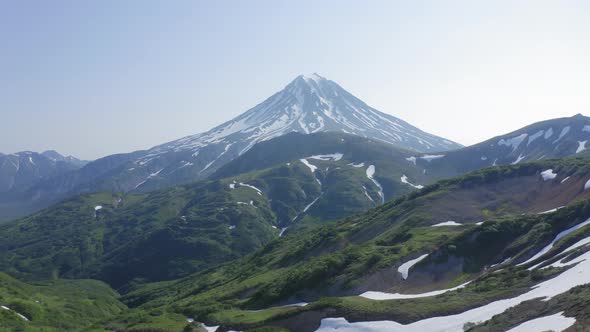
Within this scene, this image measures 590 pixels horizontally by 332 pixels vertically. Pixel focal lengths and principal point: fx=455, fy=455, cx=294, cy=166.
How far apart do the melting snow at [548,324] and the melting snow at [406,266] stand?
2538cm

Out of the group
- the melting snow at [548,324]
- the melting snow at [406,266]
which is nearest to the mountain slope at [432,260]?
the melting snow at [406,266]

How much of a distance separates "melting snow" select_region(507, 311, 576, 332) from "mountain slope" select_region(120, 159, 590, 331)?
20.9 feet

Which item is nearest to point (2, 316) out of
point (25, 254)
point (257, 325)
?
point (257, 325)

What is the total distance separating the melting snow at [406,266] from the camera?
53.7m

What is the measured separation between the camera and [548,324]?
86.0ft

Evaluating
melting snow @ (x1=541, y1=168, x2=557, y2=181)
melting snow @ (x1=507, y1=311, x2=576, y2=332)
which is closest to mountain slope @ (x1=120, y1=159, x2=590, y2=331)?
melting snow @ (x1=541, y1=168, x2=557, y2=181)

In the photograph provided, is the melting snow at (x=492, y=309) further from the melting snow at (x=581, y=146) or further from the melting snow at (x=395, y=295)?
the melting snow at (x=581, y=146)

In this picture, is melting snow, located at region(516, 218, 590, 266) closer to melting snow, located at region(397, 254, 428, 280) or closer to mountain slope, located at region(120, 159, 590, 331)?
mountain slope, located at region(120, 159, 590, 331)

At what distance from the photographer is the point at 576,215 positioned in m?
51.7

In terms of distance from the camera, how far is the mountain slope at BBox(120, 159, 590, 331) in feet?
136

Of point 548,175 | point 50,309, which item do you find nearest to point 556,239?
Result: point 548,175

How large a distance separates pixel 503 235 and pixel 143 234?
171 m

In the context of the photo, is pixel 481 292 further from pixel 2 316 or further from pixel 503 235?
pixel 2 316

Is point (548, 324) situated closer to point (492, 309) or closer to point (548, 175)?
point (492, 309)
